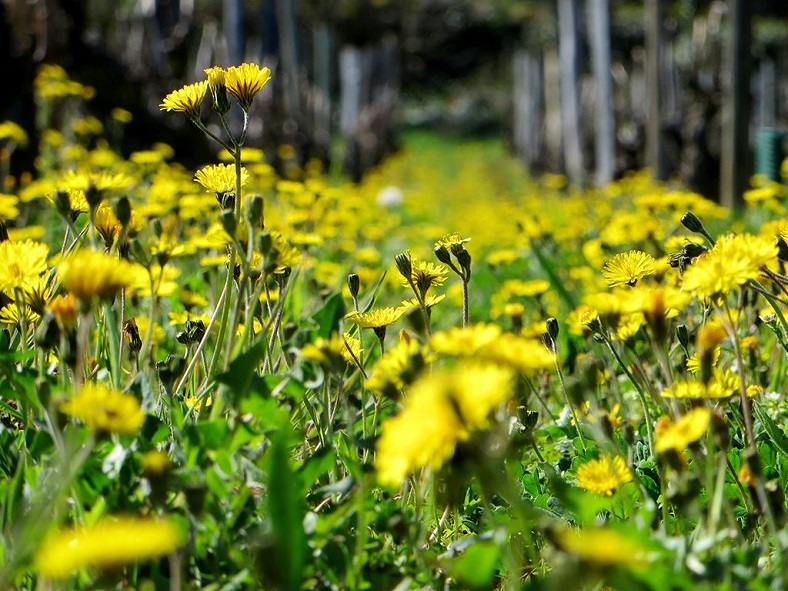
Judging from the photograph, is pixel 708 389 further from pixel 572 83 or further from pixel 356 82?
pixel 356 82

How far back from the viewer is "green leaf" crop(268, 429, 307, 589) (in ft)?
2.42

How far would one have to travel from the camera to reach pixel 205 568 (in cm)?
88

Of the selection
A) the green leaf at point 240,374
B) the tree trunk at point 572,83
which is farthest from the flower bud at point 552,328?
the tree trunk at point 572,83

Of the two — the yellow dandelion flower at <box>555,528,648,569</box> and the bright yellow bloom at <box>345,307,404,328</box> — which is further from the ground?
the bright yellow bloom at <box>345,307,404,328</box>

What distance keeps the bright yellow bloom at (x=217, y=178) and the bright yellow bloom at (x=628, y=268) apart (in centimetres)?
50

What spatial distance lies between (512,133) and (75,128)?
1532cm

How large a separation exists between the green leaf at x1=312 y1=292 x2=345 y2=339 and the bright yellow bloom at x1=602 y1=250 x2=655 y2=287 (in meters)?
0.36

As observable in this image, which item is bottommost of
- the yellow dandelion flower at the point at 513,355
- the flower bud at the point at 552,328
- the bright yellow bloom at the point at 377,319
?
the flower bud at the point at 552,328

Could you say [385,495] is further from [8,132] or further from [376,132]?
[376,132]

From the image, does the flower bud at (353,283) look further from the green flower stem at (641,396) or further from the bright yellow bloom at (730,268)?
the bright yellow bloom at (730,268)

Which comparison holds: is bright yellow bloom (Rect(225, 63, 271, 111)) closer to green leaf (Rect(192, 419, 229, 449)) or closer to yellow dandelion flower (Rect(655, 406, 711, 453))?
green leaf (Rect(192, 419, 229, 449))

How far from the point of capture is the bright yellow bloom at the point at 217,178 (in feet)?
3.90

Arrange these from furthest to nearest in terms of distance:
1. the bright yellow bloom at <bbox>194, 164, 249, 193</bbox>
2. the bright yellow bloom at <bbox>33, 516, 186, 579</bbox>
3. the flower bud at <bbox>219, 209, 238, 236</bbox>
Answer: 1. the bright yellow bloom at <bbox>194, 164, 249, 193</bbox>
2. the flower bud at <bbox>219, 209, 238, 236</bbox>
3. the bright yellow bloom at <bbox>33, 516, 186, 579</bbox>

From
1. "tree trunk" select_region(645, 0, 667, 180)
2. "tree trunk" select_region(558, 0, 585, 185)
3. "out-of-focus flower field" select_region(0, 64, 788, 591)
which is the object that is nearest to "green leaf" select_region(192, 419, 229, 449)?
"out-of-focus flower field" select_region(0, 64, 788, 591)
